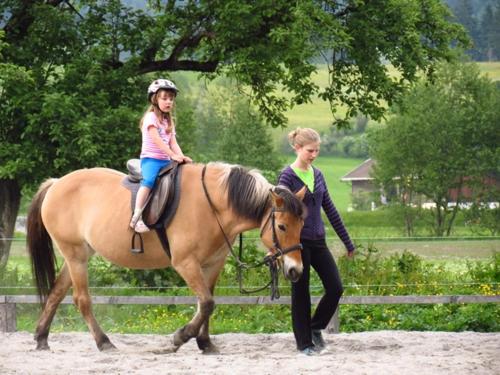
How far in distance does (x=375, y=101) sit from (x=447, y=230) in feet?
111

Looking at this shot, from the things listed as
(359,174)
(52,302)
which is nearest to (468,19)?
(359,174)

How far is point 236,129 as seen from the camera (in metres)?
59.2

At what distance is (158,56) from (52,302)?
1148 cm

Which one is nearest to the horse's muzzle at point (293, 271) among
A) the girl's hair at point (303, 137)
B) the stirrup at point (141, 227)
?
the girl's hair at point (303, 137)

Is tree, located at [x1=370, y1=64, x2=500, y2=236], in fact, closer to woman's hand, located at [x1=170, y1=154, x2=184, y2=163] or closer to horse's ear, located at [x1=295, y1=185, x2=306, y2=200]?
woman's hand, located at [x1=170, y1=154, x2=184, y2=163]

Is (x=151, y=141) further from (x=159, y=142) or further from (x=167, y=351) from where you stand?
(x=167, y=351)

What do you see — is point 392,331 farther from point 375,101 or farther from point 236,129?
point 236,129

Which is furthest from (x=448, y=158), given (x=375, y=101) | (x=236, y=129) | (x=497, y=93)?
(x=375, y=101)

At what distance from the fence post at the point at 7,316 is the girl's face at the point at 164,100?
11.0 ft

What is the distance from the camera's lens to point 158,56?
20.2 meters

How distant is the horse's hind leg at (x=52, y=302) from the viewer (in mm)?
9062

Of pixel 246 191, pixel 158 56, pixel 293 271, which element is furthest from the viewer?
pixel 158 56

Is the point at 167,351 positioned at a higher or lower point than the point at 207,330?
lower

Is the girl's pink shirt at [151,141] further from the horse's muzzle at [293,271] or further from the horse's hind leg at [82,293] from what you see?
the horse's muzzle at [293,271]
